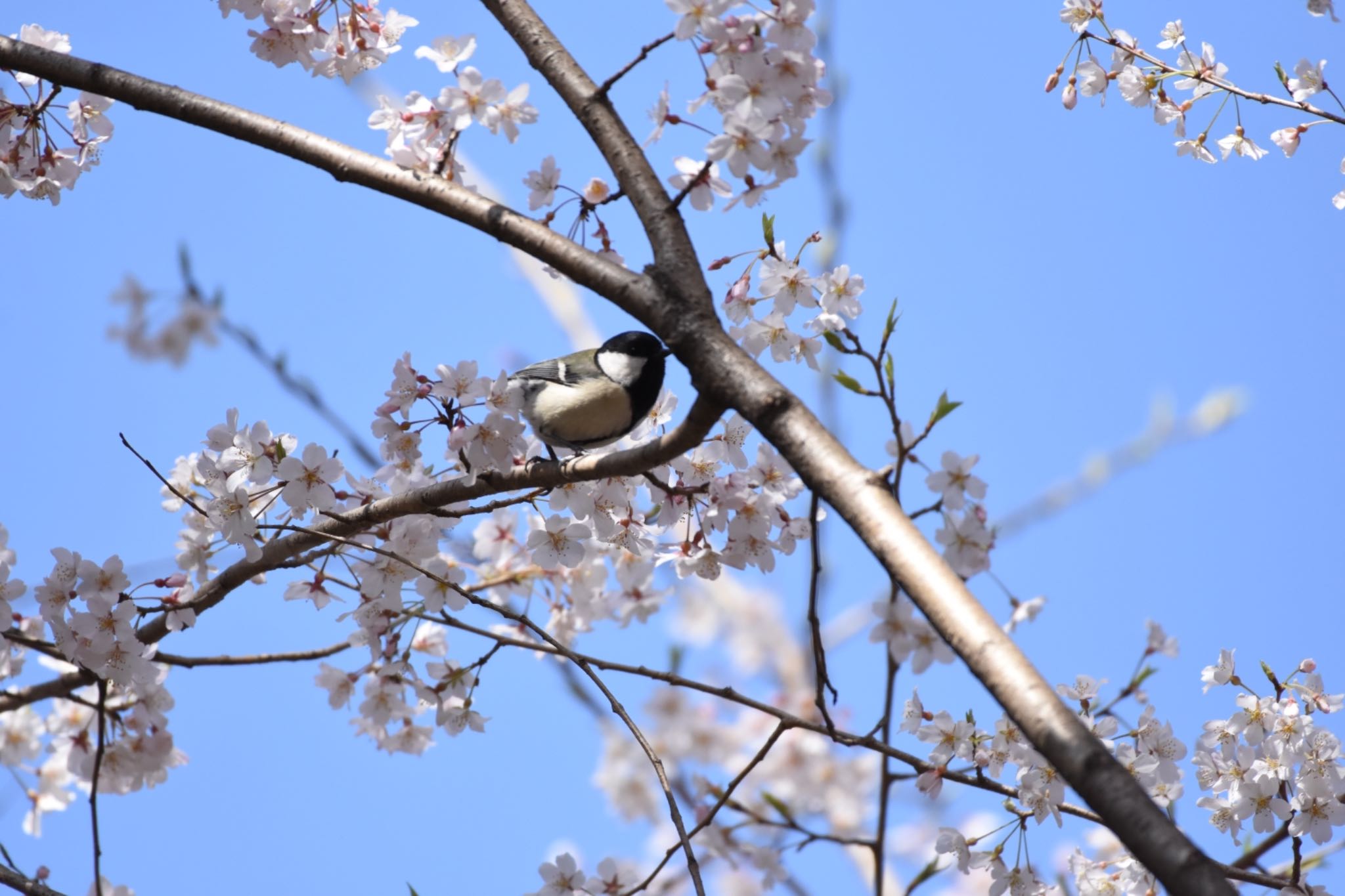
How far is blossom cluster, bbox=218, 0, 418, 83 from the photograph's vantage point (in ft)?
6.77

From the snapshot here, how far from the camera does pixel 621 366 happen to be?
2.38 meters

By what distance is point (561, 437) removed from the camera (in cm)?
232

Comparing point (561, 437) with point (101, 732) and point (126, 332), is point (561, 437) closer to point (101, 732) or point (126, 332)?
point (101, 732)

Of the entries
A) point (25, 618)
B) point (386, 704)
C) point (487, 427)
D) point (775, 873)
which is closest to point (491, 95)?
point (487, 427)

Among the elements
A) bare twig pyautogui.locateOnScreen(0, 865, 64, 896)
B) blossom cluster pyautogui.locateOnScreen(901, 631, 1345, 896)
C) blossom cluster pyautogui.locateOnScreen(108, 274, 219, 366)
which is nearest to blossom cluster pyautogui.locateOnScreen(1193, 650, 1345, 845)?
blossom cluster pyautogui.locateOnScreen(901, 631, 1345, 896)

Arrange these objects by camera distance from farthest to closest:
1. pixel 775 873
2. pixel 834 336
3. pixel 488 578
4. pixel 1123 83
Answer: pixel 775 873, pixel 488 578, pixel 1123 83, pixel 834 336

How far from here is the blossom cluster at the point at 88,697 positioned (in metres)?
1.99

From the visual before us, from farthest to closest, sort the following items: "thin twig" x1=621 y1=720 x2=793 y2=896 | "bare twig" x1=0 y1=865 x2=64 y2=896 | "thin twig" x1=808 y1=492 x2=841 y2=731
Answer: "bare twig" x1=0 y1=865 x2=64 y2=896 < "thin twig" x1=621 y1=720 x2=793 y2=896 < "thin twig" x1=808 y1=492 x2=841 y2=731

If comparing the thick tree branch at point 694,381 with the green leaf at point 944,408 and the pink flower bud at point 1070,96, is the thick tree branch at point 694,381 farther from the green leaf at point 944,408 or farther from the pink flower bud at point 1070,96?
the pink flower bud at point 1070,96

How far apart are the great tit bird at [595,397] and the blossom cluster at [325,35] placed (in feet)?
2.20

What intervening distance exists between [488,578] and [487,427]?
1080mm

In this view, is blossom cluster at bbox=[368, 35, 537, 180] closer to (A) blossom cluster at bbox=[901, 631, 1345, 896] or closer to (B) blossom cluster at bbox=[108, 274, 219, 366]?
(A) blossom cluster at bbox=[901, 631, 1345, 896]

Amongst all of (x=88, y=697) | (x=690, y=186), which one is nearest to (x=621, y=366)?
(x=690, y=186)

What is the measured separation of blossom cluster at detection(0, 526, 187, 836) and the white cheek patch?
36.5 inches
